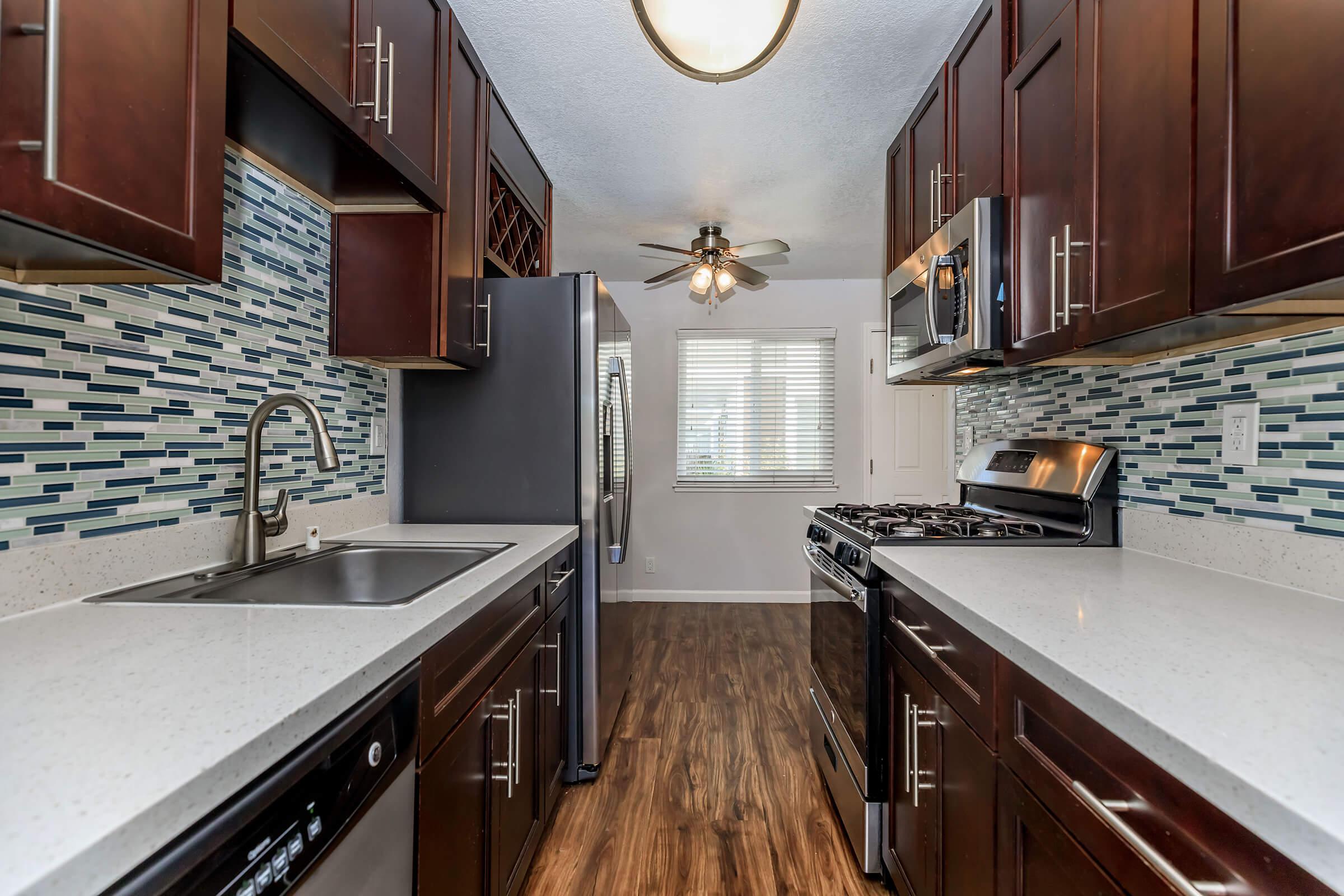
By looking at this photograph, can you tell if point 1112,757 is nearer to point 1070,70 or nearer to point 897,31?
point 1070,70

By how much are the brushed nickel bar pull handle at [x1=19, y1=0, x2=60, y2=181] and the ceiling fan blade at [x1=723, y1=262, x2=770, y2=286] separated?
274 cm

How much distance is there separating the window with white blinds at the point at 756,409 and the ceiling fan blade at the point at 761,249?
1.41 metres

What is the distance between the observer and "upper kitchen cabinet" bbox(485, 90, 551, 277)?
2078 millimetres

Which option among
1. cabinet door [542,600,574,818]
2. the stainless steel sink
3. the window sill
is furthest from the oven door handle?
the window sill

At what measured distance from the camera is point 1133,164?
3.65 ft

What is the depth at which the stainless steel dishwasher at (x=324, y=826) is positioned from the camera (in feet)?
1.68

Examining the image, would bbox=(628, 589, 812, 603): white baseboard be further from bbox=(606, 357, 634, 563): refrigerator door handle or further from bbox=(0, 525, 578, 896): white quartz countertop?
bbox=(0, 525, 578, 896): white quartz countertop

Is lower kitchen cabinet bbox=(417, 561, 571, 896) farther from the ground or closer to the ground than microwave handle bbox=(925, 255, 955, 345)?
closer to the ground

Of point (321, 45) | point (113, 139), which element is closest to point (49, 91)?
point (113, 139)

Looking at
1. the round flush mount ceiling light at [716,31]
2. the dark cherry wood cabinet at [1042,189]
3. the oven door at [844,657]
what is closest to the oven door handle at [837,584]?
the oven door at [844,657]

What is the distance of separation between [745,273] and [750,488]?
1.68m

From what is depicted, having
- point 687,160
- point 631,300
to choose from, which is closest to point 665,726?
point 687,160

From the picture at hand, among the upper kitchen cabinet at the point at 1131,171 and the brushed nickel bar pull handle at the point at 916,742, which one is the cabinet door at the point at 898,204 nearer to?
the upper kitchen cabinet at the point at 1131,171

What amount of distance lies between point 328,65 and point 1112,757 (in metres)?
1.64
